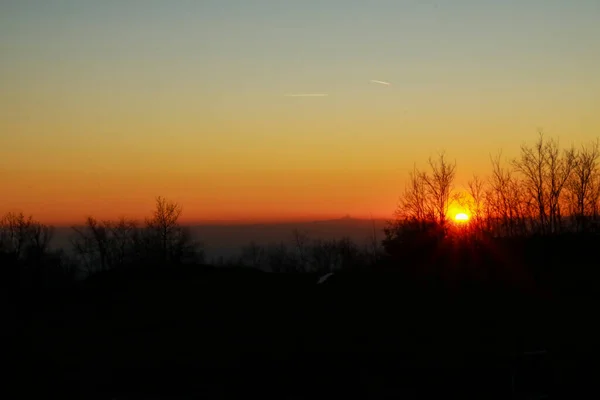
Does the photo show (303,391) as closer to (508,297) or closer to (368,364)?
(368,364)

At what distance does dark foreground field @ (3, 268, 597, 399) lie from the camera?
12.4 metres

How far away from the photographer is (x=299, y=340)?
14.6 m

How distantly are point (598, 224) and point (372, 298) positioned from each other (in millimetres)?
16627

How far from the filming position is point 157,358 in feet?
46.3

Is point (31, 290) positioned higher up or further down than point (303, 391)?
higher up

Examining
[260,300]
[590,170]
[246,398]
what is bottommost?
[246,398]

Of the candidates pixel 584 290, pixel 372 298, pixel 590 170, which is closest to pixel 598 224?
pixel 590 170

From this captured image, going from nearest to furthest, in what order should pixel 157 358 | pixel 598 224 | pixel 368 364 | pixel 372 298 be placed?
1. pixel 368 364
2. pixel 157 358
3. pixel 372 298
4. pixel 598 224

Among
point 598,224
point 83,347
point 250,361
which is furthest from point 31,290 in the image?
point 598,224

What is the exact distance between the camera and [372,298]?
17.4 metres

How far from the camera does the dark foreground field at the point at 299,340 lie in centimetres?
1238

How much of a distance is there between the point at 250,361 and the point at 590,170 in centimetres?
2840

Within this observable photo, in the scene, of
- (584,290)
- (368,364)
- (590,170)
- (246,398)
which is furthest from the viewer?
(590,170)

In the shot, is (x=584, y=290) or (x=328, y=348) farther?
(x=584, y=290)
